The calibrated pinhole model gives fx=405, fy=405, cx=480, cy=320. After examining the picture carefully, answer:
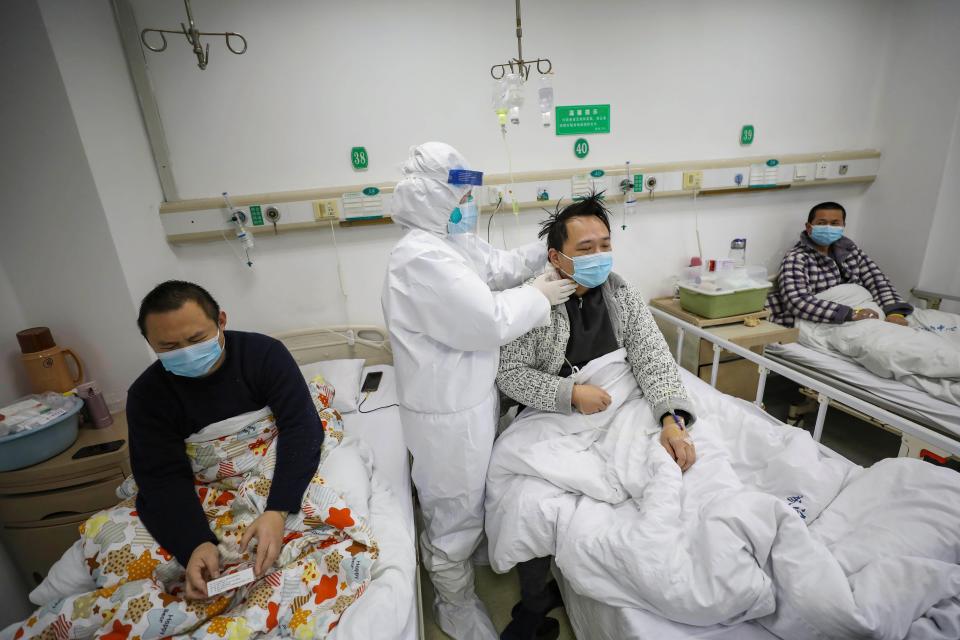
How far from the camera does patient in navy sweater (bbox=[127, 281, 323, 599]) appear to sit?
1056 mm

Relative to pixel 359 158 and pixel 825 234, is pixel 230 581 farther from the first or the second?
pixel 825 234

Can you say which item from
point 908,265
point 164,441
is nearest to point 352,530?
point 164,441

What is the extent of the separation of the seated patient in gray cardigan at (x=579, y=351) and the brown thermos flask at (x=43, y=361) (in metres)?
1.87

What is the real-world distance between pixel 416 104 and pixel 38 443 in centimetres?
219

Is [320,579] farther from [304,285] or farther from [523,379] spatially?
[304,285]

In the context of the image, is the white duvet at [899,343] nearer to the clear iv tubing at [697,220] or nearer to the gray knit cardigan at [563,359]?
the clear iv tubing at [697,220]

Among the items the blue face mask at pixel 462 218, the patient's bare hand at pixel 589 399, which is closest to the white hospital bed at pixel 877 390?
the patient's bare hand at pixel 589 399

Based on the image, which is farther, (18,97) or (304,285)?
(304,285)

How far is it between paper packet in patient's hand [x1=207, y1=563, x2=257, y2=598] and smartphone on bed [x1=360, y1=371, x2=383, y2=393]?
3.93 ft

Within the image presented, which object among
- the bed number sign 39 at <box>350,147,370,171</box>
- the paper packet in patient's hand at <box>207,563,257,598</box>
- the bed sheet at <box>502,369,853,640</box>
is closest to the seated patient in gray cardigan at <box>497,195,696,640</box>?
the bed sheet at <box>502,369,853,640</box>

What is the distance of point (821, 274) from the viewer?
8.36ft

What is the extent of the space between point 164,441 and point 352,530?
0.59 meters

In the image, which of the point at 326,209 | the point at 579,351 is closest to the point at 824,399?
the point at 579,351

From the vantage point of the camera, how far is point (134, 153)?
1892mm
